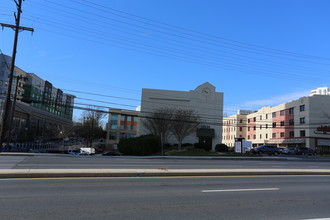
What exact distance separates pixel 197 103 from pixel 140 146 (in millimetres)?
26818

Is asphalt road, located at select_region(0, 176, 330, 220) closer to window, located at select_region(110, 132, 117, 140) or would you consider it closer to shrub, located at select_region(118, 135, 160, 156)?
shrub, located at select_region(118, 135, 160, 156)

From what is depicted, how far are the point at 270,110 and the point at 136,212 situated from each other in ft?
266

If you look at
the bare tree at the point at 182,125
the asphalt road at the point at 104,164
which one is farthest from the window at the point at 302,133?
the asphalt road at the point at 104,164

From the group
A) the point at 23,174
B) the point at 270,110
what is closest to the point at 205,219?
the point at 23,174

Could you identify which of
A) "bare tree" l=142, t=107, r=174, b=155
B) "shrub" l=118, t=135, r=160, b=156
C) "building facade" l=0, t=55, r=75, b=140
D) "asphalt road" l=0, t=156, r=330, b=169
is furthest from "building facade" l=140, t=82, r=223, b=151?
"asphalt road" l=0, t=156, r=330, b=169

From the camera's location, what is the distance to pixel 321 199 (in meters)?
7.50

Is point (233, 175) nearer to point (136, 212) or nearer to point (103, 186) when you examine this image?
point (103, 186)

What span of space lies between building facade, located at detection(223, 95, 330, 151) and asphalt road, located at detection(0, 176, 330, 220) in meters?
50.1

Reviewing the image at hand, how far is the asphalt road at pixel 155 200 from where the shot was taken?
216 inches

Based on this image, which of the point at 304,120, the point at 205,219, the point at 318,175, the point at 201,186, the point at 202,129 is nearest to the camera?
the point at 205,219

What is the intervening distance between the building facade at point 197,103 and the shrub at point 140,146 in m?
19.0

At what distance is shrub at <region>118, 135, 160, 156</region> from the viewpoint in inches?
1454

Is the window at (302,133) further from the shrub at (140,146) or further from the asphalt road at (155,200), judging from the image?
the asphalt road at (155,200)

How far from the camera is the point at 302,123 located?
64.4 metres
